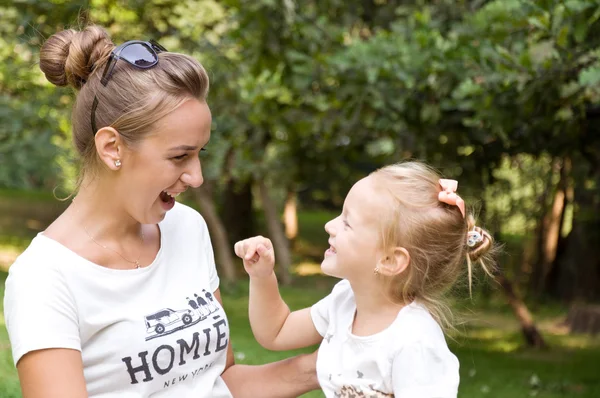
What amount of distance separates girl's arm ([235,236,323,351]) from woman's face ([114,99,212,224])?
0.35m

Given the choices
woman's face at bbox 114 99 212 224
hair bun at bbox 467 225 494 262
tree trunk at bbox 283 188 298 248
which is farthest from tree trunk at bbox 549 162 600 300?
woman's face at bbox 114 99 212 224

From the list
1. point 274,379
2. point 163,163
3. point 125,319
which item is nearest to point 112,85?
point 163,163

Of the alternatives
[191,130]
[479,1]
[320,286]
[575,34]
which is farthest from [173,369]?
[320,286]

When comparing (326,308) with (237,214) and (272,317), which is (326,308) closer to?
(272,317)

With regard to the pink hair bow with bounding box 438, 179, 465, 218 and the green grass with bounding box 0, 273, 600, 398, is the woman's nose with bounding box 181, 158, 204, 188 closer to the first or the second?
the pink hair bow with bounding box 438, 179, 465, 218

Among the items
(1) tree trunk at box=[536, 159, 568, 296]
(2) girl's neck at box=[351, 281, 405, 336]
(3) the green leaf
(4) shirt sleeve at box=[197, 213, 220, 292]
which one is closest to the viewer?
(2) girl's neck at box=[351, 281, 405, 336]

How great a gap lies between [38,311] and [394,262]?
0.92 metres

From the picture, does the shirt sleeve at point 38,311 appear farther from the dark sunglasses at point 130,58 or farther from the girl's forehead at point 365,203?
the girl's forehead at point 365,203

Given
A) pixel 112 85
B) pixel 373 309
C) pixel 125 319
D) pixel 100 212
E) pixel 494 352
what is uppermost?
pixel 112 85

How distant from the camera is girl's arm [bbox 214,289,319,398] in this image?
239cm

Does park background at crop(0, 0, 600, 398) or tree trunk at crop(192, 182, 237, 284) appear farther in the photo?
tree trunk at crop(192, 182, 237, 284)

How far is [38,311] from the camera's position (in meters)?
1.85

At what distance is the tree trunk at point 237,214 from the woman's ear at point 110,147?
472 inches

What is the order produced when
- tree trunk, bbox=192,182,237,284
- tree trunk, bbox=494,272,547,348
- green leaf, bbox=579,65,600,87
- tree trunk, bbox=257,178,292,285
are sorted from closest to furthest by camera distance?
1. green leaf, bbox=579,65,600,87
2. tree trunk, bbox=494,272,547,348
3. tree trunk, bbox=192,182,237,284
4. tree trunk, bbox=257,178,292,285
